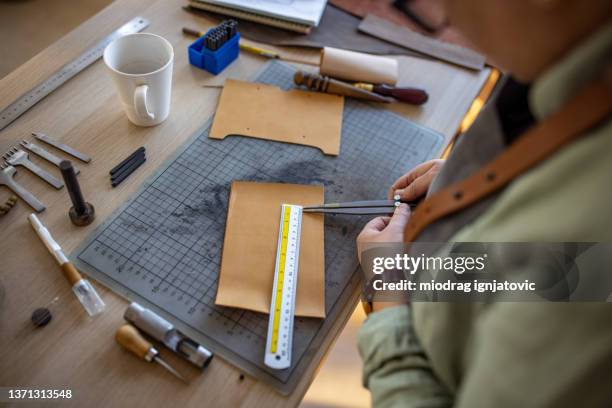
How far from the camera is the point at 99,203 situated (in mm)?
863

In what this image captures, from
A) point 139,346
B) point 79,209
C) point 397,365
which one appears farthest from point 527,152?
point 79,209

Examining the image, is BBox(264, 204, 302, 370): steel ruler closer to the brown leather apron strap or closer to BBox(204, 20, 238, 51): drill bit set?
the brown leather apron strap

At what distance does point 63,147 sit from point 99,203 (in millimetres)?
156

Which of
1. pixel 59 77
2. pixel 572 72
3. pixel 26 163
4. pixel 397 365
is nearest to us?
pixel 572 72

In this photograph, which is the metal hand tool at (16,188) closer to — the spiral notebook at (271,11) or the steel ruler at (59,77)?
the steel ruler at (59,77)

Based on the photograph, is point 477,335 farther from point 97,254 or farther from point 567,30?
point 97,254

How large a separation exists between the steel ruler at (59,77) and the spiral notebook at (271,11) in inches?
7.3

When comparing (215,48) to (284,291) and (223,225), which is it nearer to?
(223,225)

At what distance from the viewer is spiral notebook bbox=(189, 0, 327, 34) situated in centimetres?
121

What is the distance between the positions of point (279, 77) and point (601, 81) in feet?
2.60

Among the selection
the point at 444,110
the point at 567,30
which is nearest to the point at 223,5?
the point at 444,110

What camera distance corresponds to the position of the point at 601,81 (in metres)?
0.45

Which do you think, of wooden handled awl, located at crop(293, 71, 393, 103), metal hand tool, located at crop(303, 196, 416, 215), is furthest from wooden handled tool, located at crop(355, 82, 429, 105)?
metal hand tool, located at crop(303, 196, 416, 215)

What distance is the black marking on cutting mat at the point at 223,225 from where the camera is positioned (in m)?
0.74
